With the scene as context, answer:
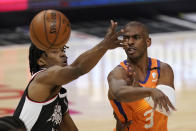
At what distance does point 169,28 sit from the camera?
48.0ft

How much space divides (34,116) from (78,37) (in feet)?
31.1

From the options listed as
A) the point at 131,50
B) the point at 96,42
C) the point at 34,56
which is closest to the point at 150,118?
the point at 131,50

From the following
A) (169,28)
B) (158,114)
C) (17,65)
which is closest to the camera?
(158,114)

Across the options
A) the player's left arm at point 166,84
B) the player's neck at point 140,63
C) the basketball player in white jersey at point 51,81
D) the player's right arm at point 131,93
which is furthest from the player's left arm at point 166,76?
the basketball player in white jersey at point 51,81

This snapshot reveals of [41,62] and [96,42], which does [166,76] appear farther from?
[96,42]

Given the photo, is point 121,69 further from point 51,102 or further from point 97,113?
point 97,113

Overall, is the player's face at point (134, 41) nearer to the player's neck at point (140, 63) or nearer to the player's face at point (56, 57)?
the player's neck at point (140, 63)

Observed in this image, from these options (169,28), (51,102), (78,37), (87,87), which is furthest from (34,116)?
(169,28)

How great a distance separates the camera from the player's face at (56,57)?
416 centimetres

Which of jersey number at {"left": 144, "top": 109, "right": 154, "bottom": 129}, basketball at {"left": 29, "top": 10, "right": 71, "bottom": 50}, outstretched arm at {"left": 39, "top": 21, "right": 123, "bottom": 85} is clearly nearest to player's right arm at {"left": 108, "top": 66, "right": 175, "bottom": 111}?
outstretched arm at {"left": 39, "top": 21, "right": 123, "bottom": 85}

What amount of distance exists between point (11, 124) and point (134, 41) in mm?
1287

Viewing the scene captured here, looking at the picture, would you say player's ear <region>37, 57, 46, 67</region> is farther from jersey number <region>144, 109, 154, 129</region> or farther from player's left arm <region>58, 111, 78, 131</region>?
jersey number <region>144, 109, 154, 129</region>

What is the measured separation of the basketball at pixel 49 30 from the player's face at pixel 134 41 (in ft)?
2.00

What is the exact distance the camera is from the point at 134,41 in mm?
4367
